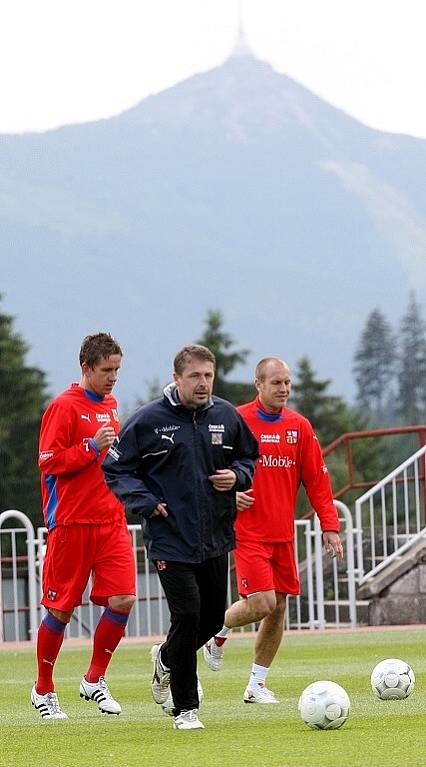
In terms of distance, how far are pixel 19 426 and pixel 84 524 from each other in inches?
2135

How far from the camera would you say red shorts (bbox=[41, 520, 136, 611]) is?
9.23 metres

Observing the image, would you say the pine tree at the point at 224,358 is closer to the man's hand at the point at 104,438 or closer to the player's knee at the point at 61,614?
the player's knee at the point at 61,614

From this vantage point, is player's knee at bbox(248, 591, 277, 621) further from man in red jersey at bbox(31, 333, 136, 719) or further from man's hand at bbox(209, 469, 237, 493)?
man's hand at bbox(209, 469, 237, 493)

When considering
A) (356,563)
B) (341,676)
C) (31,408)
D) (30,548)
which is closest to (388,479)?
(356,563)

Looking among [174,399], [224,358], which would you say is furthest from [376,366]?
[174,399]

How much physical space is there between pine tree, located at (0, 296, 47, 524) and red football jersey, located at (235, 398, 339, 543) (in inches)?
1944

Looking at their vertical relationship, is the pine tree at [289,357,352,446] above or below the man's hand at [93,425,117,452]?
above

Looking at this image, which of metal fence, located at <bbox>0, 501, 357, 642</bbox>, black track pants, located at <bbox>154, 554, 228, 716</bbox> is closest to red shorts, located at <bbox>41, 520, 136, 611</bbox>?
black track pants, located at <bbox>154, 554, 228, 716</bbox>

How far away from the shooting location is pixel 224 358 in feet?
219

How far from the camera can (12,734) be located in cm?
820

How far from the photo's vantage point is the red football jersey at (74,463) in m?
9.10

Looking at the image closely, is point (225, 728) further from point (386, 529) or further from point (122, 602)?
point (386, 529)

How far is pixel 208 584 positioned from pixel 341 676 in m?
3.75

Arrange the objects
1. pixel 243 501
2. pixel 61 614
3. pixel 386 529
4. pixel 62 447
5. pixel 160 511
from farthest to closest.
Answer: pixel 386 529
pixel 243 501
pixel 61 614
pixel 62 447
pixel 160 511
